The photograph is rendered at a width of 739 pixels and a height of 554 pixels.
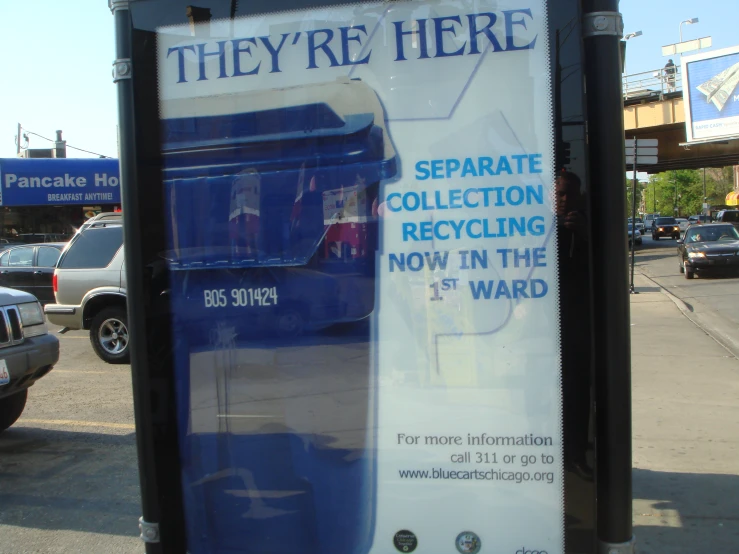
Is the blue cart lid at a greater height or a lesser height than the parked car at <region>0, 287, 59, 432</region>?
greater

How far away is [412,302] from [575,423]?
0.69 meters

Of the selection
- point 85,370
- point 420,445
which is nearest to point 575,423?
point 420,445

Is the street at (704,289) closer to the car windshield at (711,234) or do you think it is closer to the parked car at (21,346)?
the car windshield at (711,234)

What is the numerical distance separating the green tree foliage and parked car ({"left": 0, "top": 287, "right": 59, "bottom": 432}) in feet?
319

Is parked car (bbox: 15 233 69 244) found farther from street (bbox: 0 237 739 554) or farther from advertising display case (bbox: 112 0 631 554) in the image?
advertising display case (bbox: 112 0 631 554)

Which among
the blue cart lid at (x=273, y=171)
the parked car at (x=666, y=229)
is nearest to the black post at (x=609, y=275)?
the blue cart lid at (x=273, y=171)

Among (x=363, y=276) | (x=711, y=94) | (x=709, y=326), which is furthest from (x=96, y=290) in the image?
(x=711, y=94)

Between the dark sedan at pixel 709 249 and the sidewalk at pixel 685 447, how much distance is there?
11.4 meters

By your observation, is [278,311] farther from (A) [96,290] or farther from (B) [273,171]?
(A) [96,290]

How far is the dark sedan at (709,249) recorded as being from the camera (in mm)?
21047

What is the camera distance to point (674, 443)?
594 cm

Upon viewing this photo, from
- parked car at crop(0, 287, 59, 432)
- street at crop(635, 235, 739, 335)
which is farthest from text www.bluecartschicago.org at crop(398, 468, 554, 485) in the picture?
street at crop(635, 235, 739, 335)

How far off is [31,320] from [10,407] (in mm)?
966

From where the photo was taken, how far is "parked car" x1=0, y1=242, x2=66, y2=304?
15.1m
